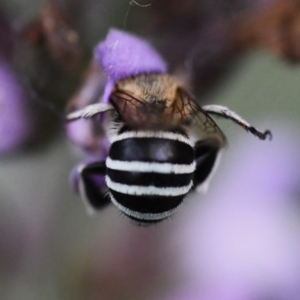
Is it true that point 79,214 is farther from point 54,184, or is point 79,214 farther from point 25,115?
point 25,115

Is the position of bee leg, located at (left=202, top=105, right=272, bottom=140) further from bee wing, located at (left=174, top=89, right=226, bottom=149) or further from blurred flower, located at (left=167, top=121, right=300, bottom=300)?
blurred flower, located at (left=167, top=121, right=300, bottom=300)

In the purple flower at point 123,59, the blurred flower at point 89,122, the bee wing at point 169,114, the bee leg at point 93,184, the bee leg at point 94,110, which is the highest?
the purple flower at point 123,59

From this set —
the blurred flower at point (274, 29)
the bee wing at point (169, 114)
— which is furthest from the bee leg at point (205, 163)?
the blurred flower at point (274, 29)

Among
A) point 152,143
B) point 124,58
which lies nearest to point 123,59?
point 124,58

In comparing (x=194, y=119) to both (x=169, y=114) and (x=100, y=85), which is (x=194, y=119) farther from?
(x=100, y=85)

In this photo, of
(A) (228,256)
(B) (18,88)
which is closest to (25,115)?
(B) (18,88)

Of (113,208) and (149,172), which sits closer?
(149,172)

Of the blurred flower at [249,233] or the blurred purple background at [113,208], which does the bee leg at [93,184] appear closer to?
the blurred purple background at [113,208]

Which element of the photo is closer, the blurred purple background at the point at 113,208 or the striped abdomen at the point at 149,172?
the striped abdomen at the point at 149,172
